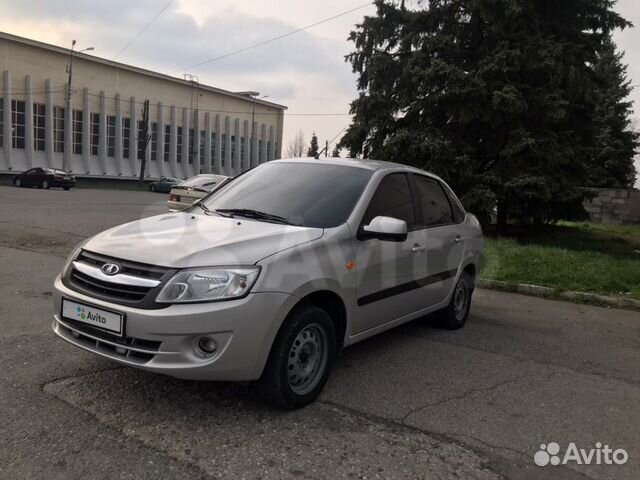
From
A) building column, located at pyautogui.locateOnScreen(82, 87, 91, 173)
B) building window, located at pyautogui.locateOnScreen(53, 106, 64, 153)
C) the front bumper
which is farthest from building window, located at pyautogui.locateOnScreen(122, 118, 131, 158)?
the front bumper

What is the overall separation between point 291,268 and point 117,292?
3.47 feet

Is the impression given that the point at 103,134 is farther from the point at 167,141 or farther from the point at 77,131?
the point at 167,141

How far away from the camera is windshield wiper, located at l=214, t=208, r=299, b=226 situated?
157 inches

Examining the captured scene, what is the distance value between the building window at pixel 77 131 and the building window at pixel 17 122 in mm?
4623

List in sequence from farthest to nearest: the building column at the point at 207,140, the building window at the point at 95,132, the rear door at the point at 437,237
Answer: the building column at the point at 207,140 → the building window at the point at 95,132 → the rear door at the point at 437,237

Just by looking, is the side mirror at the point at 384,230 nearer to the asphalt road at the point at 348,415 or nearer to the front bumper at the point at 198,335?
the front bumper at the point at 198,335

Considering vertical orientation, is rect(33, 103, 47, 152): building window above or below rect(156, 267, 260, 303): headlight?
above

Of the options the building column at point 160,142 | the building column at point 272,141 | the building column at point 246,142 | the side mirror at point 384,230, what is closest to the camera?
the side mirror at point 384,230

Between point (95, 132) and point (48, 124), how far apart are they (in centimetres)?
504

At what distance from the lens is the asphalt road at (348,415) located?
2855 mm

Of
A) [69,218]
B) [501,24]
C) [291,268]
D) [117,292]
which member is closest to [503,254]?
[501,24]

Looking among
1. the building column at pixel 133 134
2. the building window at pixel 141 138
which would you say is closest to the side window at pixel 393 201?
the building window at pixel 141 138

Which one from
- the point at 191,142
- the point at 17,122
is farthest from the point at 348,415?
the point at 191,142

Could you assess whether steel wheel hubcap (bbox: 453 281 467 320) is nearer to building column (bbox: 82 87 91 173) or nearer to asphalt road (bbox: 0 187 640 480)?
asphalt road (bbox: 0 187 640 480)
